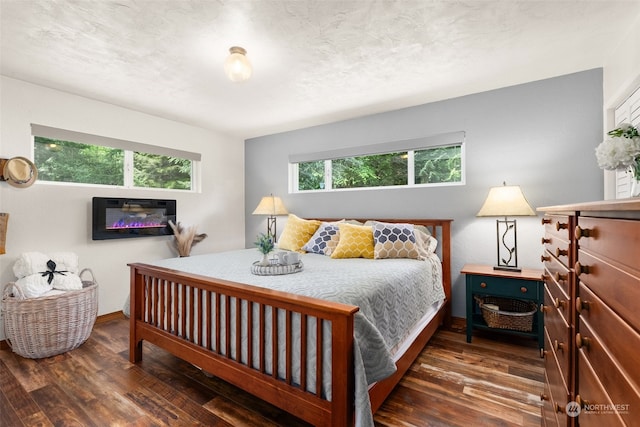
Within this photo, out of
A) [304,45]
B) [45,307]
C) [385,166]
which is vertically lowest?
[45,307]

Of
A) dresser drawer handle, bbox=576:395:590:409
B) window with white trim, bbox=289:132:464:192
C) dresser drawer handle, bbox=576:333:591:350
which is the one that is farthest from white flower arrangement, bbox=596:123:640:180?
window with white trim, bbox=289:132:464:192

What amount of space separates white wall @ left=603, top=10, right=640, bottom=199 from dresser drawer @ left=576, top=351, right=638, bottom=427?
2039 millimetres

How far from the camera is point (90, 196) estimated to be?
3162 millimetres

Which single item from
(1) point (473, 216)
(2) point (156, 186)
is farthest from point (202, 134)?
(1) point (473, 216)

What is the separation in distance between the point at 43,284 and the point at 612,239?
351cm

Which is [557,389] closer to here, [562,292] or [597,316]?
[562,292]

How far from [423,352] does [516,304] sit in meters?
0.97

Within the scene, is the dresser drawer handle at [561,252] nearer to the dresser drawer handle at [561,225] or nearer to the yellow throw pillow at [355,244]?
the dresser drawer handle at [561,225]

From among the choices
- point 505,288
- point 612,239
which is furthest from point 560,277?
point 505,288

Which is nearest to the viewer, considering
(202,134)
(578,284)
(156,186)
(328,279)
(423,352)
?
(578,284)

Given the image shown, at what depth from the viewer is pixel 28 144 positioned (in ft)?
9.02

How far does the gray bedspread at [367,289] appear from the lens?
1.38 meters

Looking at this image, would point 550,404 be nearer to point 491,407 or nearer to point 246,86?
point 491,407

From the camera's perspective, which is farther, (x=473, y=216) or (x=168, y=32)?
(x=473, y=216)
